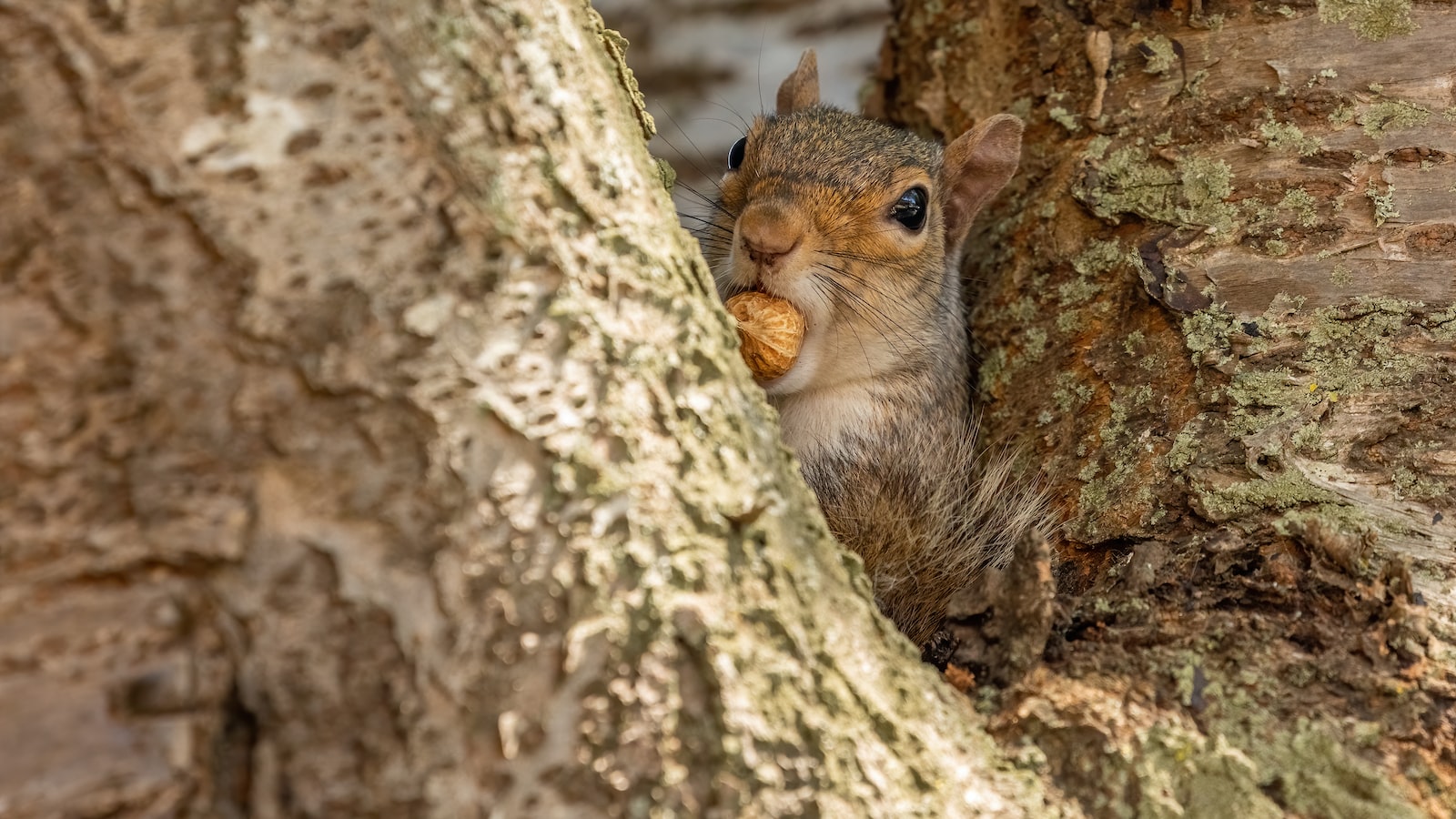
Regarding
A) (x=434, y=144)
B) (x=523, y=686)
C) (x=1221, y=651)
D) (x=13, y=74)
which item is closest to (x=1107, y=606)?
(x=1221, y=651)

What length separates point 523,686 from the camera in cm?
82

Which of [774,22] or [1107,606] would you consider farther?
[774,22]

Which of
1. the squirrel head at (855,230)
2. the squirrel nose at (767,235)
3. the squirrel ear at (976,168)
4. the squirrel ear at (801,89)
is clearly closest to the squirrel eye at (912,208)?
the squirrel head at (855,230)

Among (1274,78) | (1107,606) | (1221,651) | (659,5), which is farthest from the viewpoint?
(659,5)

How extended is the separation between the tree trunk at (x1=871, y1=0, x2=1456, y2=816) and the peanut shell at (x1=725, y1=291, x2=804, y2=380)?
17.6 inches

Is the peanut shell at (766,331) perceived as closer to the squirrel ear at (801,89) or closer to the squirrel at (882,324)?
the squirrel at (882,324)

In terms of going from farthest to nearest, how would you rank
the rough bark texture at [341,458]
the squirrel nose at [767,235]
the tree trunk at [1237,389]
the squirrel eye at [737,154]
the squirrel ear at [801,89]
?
the squirrel ear at [801,89], the squirrel eye at [737,154], the squirrel nose at [767,235], the tree trunk at [1237,389], the rough bark texture at [341,458]

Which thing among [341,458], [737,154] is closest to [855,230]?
[737,154]

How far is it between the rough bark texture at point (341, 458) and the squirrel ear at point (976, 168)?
4.60 feet

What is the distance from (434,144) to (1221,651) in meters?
0.98

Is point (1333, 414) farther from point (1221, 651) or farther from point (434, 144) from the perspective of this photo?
point (434, 144)

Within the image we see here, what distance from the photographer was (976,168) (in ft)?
7.36

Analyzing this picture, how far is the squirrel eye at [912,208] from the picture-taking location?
7.00 feet

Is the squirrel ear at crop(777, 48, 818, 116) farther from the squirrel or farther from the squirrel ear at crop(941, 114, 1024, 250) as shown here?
the squirrel ear at crop(941, 114, 1024, 250)
